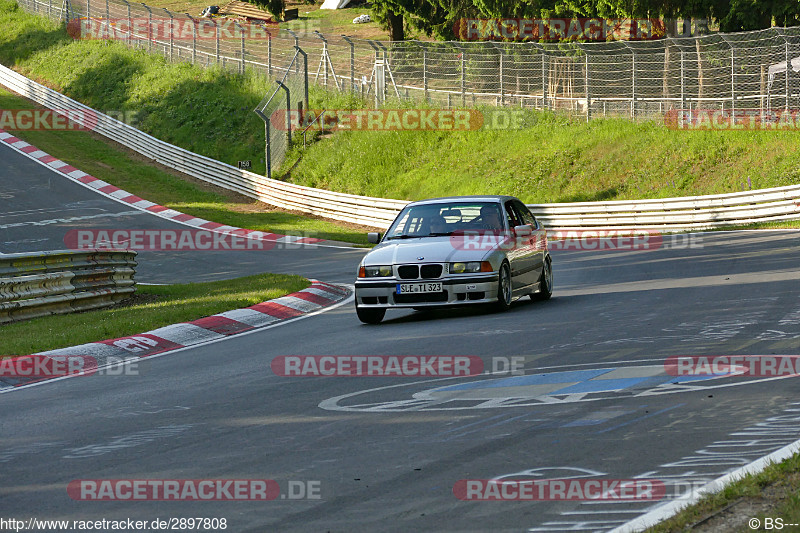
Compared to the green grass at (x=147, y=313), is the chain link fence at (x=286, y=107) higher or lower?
higher

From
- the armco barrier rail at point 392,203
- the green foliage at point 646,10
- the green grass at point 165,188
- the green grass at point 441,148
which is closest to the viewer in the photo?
the armco barrier rail at point 392,203

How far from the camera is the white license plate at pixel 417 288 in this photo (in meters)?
12.0

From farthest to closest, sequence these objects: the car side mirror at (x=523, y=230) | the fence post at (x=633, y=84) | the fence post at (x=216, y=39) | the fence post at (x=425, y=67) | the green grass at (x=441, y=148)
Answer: the fence post at (x=216, y=39) < the fence post at (x=425, y=67) < the fence post at (x=633, y=84) < the green grass at (x=441, y=148) < the car side mirror at (x=523, y=230)

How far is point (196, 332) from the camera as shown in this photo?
12352mm

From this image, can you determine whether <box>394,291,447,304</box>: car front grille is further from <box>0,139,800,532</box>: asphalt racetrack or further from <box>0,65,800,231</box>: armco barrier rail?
<box>0,65,800,231</box>: armco barrier rail

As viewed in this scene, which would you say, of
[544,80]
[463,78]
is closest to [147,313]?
[544,80]

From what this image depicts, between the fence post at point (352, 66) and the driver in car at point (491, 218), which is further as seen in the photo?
the fence post at point (352, 66)

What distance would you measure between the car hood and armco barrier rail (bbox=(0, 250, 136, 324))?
A: 195 inches

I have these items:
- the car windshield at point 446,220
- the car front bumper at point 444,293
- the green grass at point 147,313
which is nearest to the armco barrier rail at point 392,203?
the green grass at point 147,313

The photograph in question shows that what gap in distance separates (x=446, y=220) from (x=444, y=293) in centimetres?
140

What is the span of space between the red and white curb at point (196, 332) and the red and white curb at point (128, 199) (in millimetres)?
12451

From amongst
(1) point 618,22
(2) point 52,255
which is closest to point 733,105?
(1) point 618,22

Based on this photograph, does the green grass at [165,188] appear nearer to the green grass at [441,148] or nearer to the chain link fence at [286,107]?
the green grass at [441,148]

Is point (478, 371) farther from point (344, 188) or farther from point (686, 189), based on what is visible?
point (344, 188)
